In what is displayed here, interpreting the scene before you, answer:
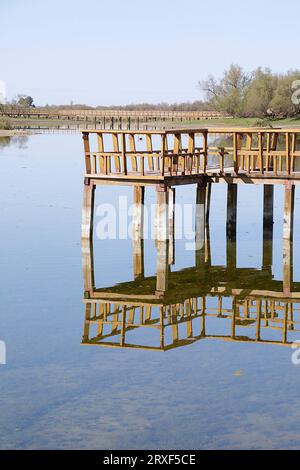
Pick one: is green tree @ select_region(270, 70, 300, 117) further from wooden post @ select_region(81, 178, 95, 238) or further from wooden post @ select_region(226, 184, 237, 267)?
wooden post @ select_region(81, 178, 95, 238)

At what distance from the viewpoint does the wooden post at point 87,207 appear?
87.5 feet

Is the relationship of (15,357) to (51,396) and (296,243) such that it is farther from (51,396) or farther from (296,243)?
(296,243)

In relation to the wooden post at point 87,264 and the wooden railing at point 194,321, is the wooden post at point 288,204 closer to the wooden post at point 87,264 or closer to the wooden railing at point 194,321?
the wooden post at point 87,264

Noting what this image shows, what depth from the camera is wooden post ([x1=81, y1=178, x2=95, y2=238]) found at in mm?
26672

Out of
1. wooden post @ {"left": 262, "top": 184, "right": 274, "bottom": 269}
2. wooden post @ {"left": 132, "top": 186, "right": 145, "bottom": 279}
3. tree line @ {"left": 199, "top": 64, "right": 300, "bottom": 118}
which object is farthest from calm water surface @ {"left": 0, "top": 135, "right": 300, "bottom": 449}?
tree line @ {"left": 199, "top": 64, "right": 300, "bottom": 118}

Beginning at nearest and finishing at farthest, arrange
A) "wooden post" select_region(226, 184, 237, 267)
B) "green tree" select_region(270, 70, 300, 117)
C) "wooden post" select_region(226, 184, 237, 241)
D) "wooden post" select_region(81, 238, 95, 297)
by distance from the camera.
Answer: "wooden post" select_region(81, 238, 95, 297), "wooden post" select_region(226, 184, 237, 267), "wooden post" select_region(226, 184, 237, 241), "green tree" select_region(270, 70, 300, 117)

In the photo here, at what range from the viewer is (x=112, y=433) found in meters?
13.1

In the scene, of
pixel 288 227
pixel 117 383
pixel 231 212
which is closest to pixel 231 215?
pixel 231 212

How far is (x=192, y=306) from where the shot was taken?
2041 cm

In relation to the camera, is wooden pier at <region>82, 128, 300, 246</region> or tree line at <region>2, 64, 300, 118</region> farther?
tree line at <region>2, 64, 300, 118</region>

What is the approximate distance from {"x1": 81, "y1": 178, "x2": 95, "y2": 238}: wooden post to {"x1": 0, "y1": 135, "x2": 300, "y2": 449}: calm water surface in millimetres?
1790

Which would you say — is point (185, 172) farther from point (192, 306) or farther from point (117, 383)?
point (117, 383)

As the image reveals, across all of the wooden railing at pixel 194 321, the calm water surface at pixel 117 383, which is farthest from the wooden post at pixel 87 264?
the wooden railing at pixel 194 321
